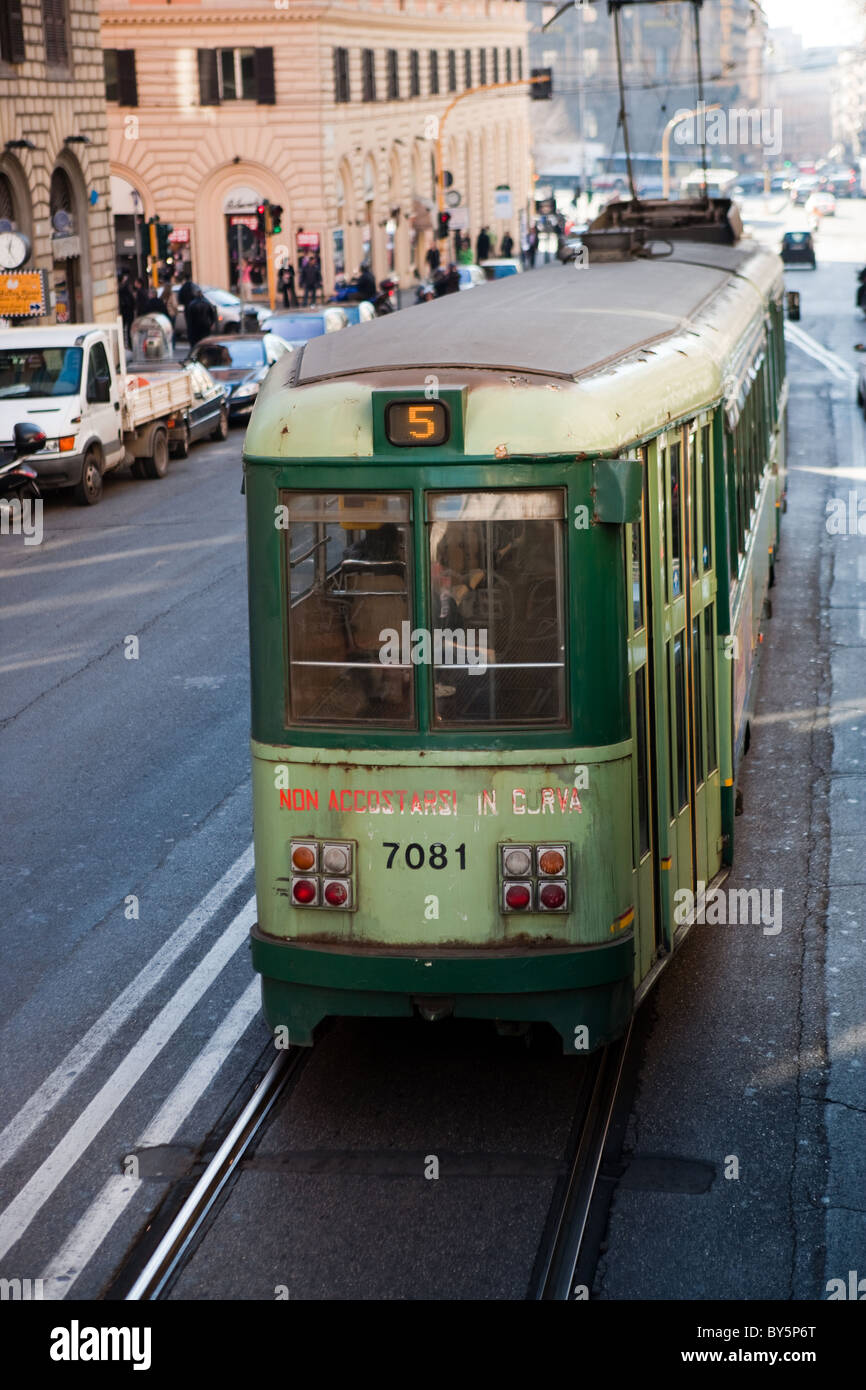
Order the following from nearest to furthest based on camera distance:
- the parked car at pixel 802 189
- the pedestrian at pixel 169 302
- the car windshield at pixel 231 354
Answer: the car windshield at pixel 231 354 → the pedestrian at pixel 169 302 → the parked car at pixel 802 189

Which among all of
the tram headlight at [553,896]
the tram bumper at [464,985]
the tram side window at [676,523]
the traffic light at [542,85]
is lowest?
the tram bumper at [464,985]

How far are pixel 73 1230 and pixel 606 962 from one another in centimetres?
202

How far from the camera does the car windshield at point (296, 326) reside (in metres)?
35.7

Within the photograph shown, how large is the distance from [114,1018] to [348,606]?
259cm

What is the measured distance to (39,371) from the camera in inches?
898

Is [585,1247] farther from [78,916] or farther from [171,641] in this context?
[171,641]

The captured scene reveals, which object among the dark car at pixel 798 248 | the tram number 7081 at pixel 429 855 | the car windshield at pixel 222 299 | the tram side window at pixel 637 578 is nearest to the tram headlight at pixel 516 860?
the tram number 7081 at pixel 429 855

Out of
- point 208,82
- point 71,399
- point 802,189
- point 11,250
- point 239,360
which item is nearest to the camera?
point 71,399

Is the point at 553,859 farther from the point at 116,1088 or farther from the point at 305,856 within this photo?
the point at 116,1088

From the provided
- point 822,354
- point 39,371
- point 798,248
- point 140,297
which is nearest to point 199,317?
point 140,297

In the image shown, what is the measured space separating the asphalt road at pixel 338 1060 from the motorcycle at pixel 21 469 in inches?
250

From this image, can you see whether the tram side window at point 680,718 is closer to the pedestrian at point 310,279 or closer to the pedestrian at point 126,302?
the pedestrian at point 126,302

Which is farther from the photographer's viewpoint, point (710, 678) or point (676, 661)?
point (710, 678)

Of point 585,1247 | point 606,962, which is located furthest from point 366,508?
point 585,1247
